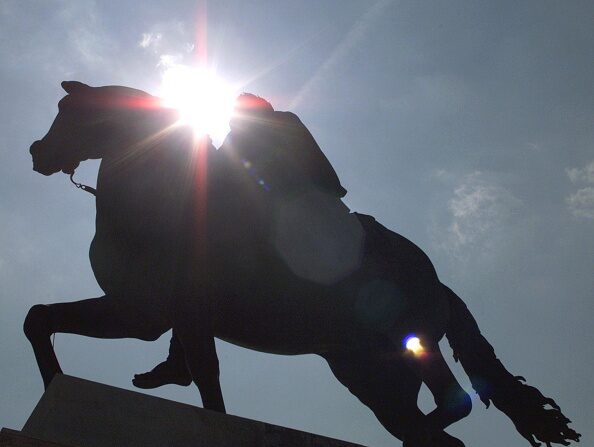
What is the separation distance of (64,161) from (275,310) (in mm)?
1664

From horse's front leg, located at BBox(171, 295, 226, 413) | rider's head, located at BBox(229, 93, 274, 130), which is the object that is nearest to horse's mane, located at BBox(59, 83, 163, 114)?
rider's head, located at BBox(229, 93, 274, 130)

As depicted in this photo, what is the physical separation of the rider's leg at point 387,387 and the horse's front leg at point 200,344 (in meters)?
0.93

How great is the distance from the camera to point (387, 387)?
4133mm

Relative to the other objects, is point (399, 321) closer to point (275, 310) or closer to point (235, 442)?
point (275, 310)

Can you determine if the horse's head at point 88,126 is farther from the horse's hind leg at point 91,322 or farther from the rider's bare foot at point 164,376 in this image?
the rider's bare foot at point 164,376

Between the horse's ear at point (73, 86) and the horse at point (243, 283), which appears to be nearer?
the horse at point (243, 283)

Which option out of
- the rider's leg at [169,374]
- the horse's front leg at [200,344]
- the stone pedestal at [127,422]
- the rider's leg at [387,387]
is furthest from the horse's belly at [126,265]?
the rider's leg at [387,387]

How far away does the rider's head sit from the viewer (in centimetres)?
434

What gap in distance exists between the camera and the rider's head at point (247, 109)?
434cm

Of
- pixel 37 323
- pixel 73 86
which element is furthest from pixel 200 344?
pixel 73 86

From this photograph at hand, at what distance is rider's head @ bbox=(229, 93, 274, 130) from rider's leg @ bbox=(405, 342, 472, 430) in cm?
174

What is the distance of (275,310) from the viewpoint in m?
3.89

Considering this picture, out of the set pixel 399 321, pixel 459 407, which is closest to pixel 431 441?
pixel 459 407

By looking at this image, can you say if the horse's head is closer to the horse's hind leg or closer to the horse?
the horse
